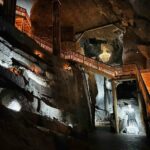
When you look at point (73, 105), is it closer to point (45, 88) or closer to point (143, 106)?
point (45, 88)

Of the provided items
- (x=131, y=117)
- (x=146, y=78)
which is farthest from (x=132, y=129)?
(x=146, y=78)

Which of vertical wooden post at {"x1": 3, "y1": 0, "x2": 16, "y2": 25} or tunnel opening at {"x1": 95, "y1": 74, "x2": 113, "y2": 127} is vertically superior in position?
vertical wooden post at {"x1": 3, "y1": 0, "x2": 16, "y2": 25}

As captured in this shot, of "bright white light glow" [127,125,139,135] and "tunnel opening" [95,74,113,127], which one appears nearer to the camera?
"bright white light glow" [127,125,139,135]

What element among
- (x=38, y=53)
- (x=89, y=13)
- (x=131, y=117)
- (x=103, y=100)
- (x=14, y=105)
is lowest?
(x=131, y=117)

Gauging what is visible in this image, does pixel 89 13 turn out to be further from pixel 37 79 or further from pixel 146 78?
pixel 37 79

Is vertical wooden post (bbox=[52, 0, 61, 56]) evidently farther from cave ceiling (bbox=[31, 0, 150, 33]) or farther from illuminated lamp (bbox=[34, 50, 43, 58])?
cave ceiling (bbox=[31, 0, 150, 33])

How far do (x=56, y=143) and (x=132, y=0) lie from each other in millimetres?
22902

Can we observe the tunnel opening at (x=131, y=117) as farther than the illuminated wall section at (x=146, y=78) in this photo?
No

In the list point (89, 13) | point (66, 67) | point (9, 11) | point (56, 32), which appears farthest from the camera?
point (89, 13)

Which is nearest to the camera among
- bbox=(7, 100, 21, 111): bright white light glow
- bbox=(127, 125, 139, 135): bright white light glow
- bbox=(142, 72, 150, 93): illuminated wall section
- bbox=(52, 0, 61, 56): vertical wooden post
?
bbox=(7, 100, 21, 111): bright white light glow

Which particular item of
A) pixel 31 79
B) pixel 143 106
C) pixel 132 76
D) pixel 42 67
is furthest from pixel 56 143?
pixel 132 76

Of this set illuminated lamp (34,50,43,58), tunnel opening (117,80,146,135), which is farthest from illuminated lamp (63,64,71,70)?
tunnel opening (117,80,146,135)

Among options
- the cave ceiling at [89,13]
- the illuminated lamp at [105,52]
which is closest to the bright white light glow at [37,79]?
the cave ceiling at [89,13]

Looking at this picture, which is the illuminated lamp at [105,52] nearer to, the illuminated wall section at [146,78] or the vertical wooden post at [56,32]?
the vertical wooden post at [56,32]
